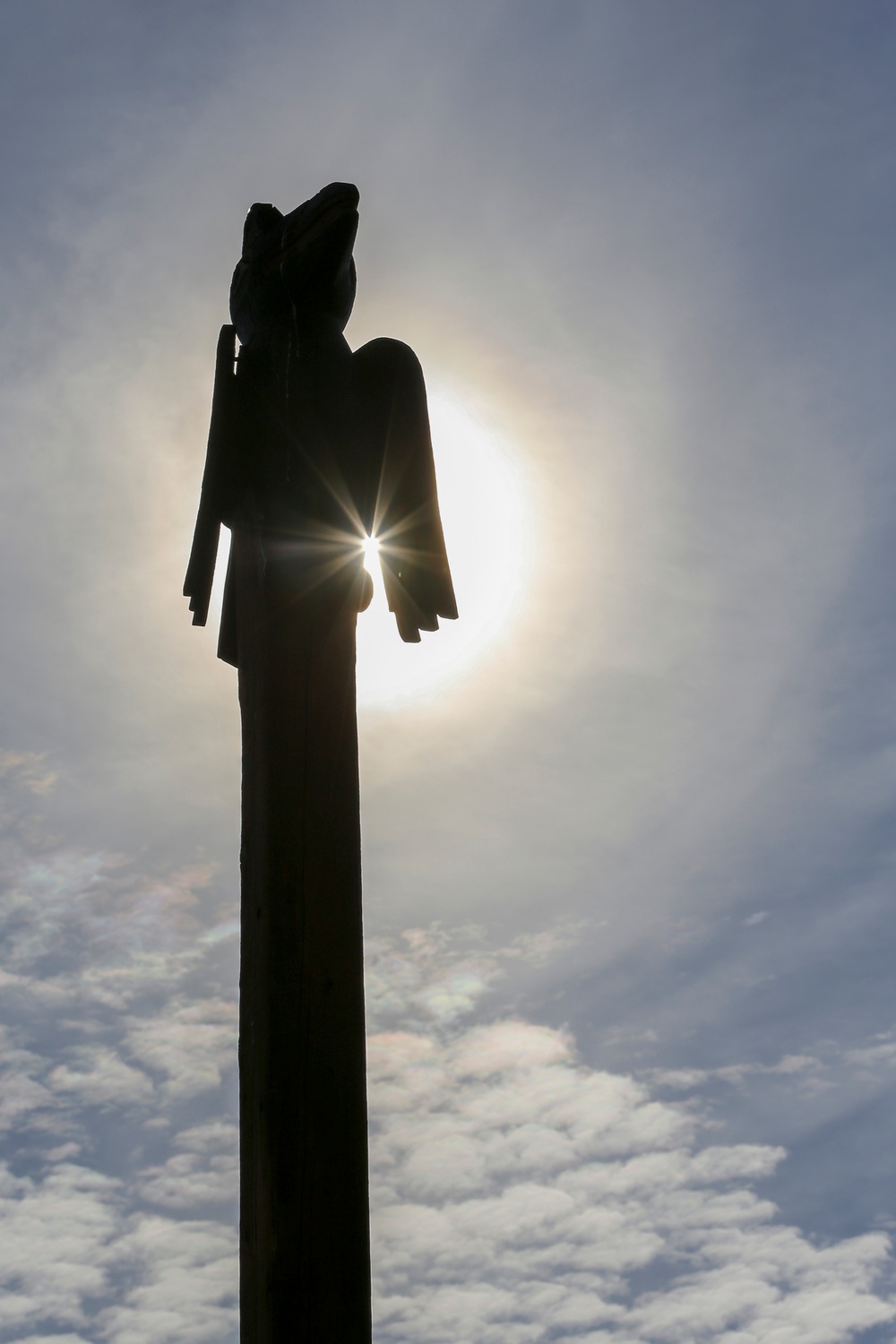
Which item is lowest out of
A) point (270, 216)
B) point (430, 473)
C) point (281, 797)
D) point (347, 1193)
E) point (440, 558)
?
point (347, 1193)

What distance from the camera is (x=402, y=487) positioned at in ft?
9.87

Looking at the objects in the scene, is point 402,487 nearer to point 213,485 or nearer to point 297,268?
point 213,485

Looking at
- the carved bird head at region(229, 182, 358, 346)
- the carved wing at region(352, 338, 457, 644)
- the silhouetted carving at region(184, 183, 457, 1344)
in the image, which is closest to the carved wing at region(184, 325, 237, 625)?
the silhouetted carving at region(184, 183, 457, 1344)

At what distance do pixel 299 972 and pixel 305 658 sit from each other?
659mm

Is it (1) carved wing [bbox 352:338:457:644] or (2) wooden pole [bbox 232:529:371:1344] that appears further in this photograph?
(1) carved wing [bbox 352:338:457:644]

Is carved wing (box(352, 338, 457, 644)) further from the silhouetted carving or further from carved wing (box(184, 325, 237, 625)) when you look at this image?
carved wing (box(184, 325, 237, 625))

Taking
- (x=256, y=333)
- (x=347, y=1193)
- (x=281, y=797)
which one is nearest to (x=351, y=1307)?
(x=347, y=1193)

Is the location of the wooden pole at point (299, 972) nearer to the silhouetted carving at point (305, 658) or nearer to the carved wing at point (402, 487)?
the silhouetted carving at point (305, 658)

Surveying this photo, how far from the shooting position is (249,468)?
2852 millimetres

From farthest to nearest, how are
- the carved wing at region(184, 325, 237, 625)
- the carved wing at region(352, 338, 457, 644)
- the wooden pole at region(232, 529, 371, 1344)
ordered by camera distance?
the carved wing at region(352, 338, 457, 644) < the carved wing at region(184, 325, 237, 625) < the wooden pole at region(232, 529, 371, 1344)

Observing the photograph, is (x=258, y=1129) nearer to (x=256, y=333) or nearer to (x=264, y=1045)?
(x=264, y=1045)

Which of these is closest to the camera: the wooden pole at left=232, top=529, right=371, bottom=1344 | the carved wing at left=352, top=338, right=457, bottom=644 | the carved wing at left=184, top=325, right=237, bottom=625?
the wooden pole at left=232, top=529, right=371, bottom=1344

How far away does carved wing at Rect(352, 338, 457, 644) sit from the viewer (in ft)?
9.76

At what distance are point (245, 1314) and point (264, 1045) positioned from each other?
453mm
